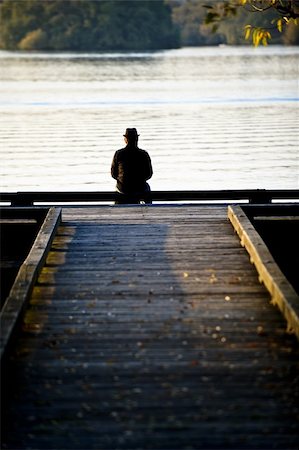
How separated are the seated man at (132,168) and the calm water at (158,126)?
14.0m

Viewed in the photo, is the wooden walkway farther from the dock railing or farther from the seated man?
the seated man

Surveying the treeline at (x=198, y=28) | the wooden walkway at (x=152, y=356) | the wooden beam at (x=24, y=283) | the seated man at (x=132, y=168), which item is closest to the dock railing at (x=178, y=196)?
the seated man at (x=132, y=168)

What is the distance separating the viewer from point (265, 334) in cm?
833

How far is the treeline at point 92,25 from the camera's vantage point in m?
145

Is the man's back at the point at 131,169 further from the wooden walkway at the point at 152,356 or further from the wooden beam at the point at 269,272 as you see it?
the wooden walkway at the point at 152,356

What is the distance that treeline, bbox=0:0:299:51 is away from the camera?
474 ft

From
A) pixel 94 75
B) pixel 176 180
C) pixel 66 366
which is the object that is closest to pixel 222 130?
pixel 176 180

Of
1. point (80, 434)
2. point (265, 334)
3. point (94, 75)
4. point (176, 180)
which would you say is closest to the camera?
point (80, 434)

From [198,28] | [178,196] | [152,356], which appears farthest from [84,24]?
[152,356]

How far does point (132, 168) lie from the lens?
15047mm

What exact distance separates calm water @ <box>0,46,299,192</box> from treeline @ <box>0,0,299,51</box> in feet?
144

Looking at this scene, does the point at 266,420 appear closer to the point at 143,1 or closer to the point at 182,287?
the point at 182,287

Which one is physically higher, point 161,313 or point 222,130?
point 161,313

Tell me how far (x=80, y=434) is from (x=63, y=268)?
420cm
